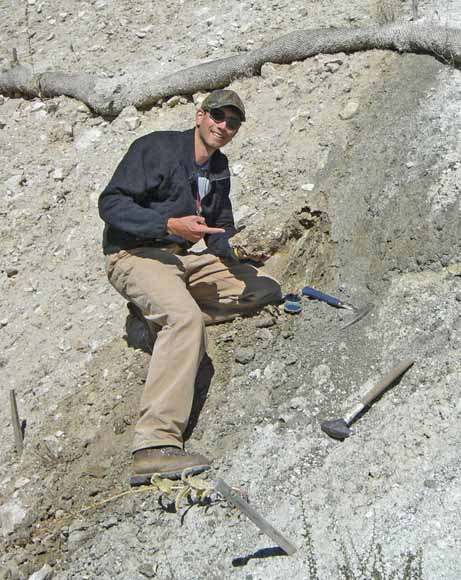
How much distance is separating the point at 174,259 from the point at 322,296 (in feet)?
3.06

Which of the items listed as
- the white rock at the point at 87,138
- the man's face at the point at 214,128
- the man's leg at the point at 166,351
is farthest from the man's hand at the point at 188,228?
the white rock at the point at 87,138

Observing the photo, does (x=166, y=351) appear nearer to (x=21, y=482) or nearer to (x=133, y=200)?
(x=133, y=200)

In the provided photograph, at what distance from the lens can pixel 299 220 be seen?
18.0 feet

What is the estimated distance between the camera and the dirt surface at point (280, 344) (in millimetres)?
3676

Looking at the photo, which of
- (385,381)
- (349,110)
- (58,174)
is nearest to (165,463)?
(385,381)

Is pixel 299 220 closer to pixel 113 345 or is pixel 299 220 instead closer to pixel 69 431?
pixel 113 345

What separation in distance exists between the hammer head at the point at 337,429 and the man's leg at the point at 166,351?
2.48 feet

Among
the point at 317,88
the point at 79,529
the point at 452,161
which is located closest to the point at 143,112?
the point at 317,88

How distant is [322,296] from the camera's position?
190 inches

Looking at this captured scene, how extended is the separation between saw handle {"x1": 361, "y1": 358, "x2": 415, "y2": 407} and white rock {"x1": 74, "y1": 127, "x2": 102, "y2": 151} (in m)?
4.24

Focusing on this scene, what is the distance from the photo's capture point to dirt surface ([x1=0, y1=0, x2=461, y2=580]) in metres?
3.68

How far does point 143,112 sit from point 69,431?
3586 mm

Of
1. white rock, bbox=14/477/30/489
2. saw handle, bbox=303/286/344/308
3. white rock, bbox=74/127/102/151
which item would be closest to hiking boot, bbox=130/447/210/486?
white rock, bbox=14/477/30/489

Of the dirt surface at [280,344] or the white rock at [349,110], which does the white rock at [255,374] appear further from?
the white rock at [349,110]
